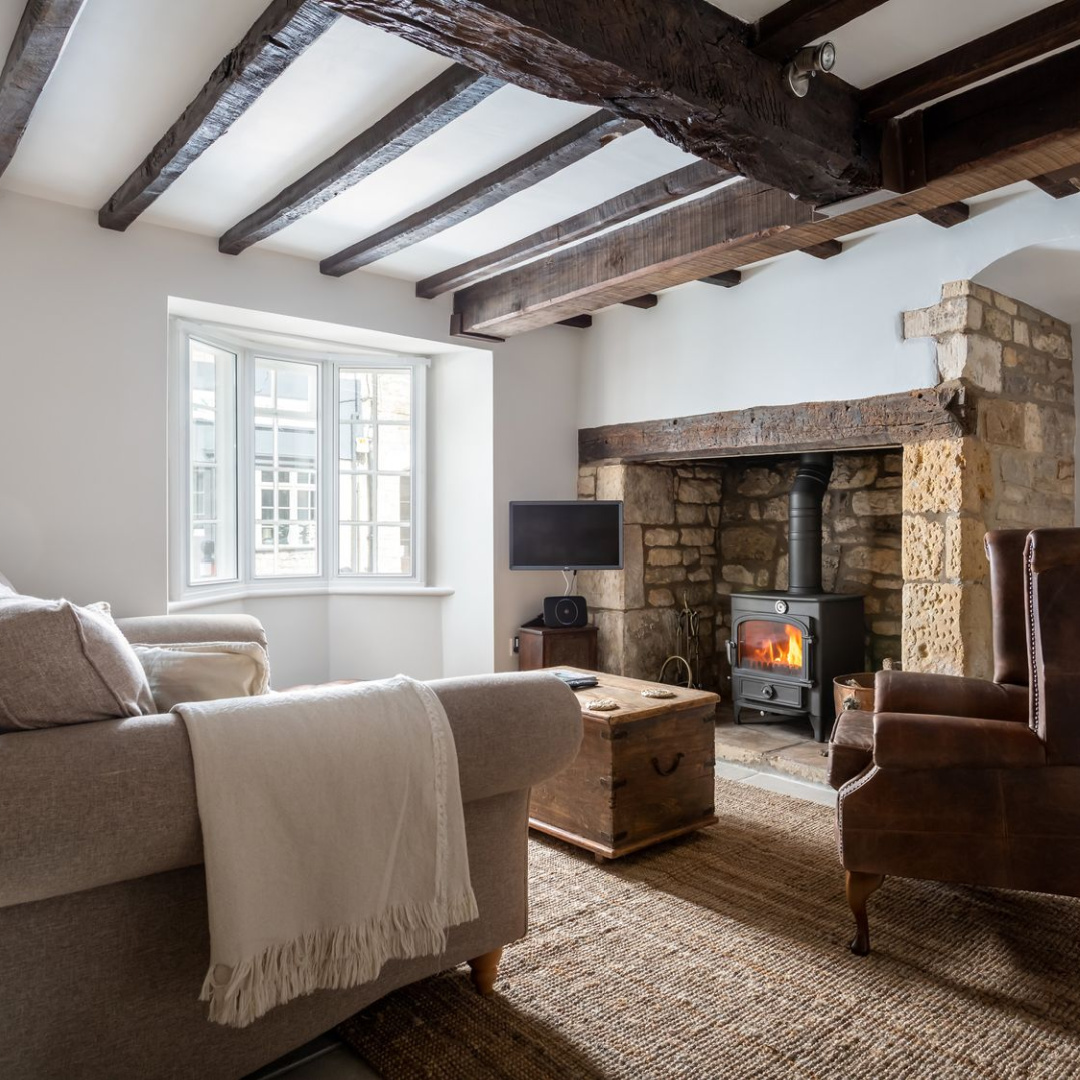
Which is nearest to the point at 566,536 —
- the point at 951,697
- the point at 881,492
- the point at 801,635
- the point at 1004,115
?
the point at 801,635

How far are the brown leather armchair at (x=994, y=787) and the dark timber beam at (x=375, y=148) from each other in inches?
79.0

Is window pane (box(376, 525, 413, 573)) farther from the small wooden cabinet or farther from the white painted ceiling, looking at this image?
the white painted ceiling

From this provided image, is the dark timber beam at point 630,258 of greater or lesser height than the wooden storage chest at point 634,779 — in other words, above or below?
above

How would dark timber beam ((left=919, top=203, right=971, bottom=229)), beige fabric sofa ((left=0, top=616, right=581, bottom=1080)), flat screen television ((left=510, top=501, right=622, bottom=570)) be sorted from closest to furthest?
beige fabric sofa ((left=0, top=616, right=581, bottom=1080)), dark timber beam ((left=919, top=203, right=971, bottom=229)), flat screen television ((left=510, top=501, right=622, bottom=570))

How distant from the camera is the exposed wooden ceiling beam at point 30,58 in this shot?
2048mm

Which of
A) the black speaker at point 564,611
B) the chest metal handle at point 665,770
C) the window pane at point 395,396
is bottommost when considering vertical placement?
the chest metal handle at point 665,770

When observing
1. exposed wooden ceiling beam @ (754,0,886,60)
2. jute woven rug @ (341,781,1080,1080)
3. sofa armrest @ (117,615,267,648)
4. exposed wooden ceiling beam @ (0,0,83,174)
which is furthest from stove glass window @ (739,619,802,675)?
exposed wooden ceiling beam @ (0,0,83,174)

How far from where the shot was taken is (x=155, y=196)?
321 cm

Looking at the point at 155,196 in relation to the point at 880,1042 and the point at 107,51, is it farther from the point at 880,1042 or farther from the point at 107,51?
the point at 880,1042

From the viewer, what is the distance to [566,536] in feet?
15.5

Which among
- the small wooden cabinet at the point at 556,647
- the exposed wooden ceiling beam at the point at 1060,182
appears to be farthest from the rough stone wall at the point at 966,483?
the small wooden cabinet at the point at 556,647

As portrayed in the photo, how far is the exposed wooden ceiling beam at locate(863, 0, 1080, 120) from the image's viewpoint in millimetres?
2031

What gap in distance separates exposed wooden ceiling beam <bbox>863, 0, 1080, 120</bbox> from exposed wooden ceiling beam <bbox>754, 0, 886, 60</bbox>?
36 centimetres

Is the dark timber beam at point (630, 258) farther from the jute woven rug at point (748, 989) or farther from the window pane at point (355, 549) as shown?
the jute woven rug at point (748, 989)
